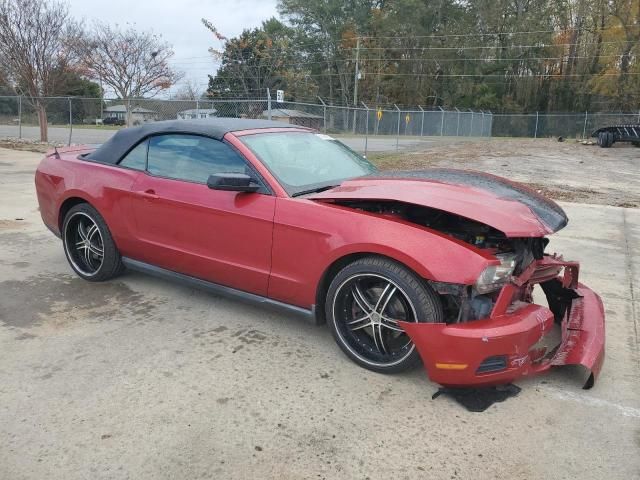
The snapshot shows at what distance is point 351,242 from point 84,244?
2.78m

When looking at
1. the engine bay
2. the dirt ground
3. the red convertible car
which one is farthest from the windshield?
the dirt ground

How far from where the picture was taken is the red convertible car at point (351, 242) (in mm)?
2797

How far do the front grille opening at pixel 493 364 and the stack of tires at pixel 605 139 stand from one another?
26.6 m

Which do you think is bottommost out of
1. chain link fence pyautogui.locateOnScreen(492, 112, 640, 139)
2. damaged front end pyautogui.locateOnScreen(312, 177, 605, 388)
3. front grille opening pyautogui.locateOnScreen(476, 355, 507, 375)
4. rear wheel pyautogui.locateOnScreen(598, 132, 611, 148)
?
front grille opening pyautogui.locateOnScreen(476, 355, 507, 375)

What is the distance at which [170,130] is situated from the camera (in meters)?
4.14

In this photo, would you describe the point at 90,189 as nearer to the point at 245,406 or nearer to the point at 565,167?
the point at 245,406

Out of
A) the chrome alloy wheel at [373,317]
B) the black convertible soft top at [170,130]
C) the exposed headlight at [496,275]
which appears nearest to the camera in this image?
the exposed headlight at [496,275]

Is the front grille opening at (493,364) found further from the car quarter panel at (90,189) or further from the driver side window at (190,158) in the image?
the car quarter panel at (90,189)

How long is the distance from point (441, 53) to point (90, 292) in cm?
5897

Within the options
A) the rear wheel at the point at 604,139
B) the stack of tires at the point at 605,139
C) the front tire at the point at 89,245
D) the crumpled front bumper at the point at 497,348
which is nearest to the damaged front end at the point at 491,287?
the crumpled front bumper at the point at 497,348

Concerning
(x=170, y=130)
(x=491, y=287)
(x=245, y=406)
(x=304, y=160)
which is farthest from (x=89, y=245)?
(x=491, y=287)

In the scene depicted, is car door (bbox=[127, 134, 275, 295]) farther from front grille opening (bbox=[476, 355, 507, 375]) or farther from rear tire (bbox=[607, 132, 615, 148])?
rear tire (bbox=[607, 132, 615, 148])

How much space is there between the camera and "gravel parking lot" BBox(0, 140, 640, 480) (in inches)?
93.9

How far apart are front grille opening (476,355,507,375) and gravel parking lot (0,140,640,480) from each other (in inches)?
10.4
